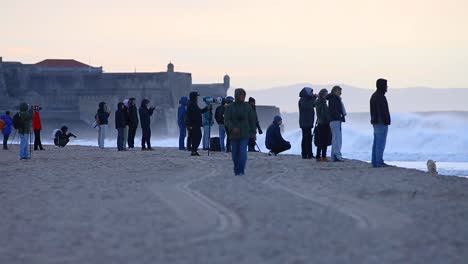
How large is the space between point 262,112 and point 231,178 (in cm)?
9679

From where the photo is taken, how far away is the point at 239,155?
53.0ft

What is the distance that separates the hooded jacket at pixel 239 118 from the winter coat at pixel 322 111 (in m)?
4.57

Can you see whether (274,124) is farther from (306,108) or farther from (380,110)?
(380,110)

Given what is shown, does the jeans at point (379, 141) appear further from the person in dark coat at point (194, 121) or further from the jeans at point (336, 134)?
the person in dark coat at point (194, 121)

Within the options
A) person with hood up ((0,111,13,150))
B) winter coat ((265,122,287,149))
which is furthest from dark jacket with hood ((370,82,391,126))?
person with hood up ((0,111,13,150))

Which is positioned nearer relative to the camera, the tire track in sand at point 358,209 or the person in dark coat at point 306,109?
the tire track in sand at point 358,209

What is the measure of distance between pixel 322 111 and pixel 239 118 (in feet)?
15.9

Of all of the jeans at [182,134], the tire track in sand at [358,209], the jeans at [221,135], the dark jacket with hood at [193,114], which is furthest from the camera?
the jeans at [182,134]

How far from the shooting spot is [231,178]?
50.6ft

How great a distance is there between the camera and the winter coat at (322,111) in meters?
20.8

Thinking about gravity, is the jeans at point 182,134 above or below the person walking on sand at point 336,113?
below

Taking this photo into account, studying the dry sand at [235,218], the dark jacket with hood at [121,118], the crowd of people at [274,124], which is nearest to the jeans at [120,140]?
the crowd of people at [274,124]

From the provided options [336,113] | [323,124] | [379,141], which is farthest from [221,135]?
[379,141]

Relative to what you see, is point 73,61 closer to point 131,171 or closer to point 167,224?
point 131,171
